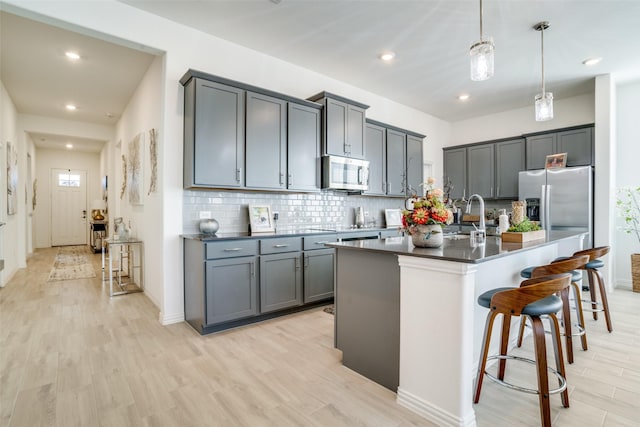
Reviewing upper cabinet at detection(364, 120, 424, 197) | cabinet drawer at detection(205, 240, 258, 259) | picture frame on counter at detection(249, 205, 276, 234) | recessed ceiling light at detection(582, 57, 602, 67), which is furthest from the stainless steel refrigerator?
cabinet drawer at detection(205, 240, 258, 259)

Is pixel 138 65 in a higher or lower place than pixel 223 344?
higher

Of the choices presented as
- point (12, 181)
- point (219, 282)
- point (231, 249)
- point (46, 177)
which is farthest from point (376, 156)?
point (46, 177)

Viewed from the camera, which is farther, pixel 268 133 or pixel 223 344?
pixel 268 133

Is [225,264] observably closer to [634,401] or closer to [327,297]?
[327,297]

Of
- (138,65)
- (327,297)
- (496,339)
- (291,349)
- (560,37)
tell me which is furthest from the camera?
(138,65)

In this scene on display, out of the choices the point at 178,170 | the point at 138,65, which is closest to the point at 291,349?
the point at 178,170

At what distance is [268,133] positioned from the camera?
12.1 feet

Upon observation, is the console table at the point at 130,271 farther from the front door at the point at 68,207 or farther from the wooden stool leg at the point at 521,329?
the front door at the point at 68,207

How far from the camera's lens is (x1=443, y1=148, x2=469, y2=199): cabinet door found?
6.47m

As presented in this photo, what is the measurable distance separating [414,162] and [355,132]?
177cm

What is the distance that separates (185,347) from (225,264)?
0.79 m

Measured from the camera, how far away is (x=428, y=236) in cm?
214

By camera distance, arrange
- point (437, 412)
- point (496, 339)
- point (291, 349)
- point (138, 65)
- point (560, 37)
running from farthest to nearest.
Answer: point (138, 65) → point (560, 37) → point (291, 349) → point (496, 339) → point (437, 412)

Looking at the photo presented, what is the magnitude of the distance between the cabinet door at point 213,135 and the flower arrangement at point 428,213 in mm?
1981
